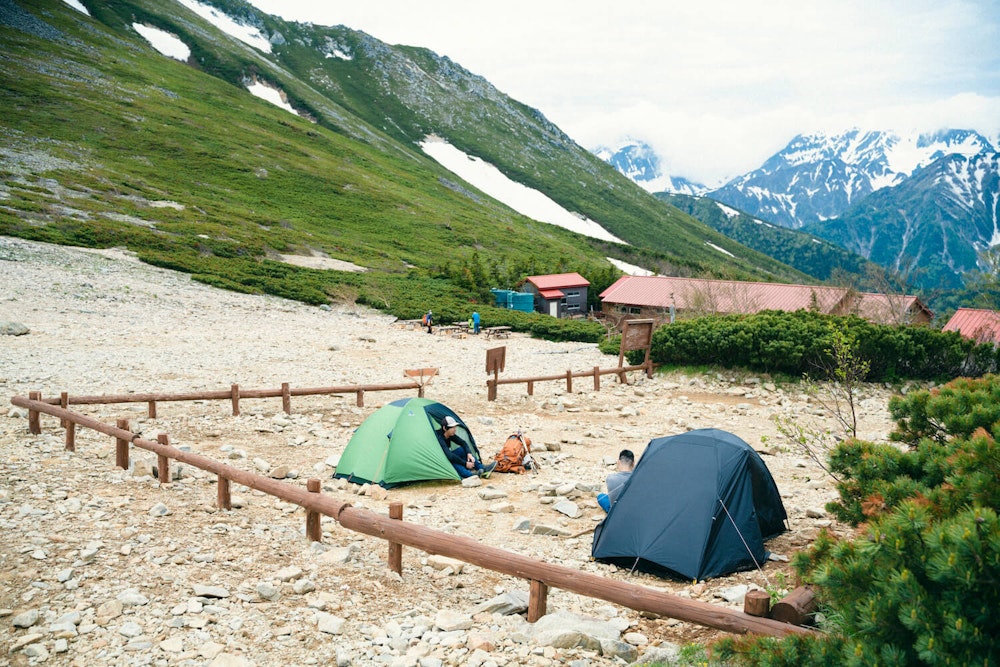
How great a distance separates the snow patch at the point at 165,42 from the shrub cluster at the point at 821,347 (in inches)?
5549

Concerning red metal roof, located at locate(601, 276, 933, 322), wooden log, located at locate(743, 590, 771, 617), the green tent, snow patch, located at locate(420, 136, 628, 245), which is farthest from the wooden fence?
snow patch, located at locate(420, 136, 628, 245)

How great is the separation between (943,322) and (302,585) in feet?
161

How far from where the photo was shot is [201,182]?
79500 millimetres

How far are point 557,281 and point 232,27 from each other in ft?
519

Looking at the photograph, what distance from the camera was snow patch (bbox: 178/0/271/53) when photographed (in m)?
176

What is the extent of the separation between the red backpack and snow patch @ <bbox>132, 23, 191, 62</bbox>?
146452mm

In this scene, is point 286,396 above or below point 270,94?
below

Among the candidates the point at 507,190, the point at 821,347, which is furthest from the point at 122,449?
the point at 507,190

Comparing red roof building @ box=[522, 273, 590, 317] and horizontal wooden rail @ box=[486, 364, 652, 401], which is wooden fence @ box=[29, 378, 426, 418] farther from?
red roof building @ box=[522, 273, 590, 317]

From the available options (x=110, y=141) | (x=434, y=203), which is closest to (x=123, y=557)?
(x=110, y=141)

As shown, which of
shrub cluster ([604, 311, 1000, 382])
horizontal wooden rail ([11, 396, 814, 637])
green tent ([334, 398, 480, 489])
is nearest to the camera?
horizontal wooden rail ([11, 396, 814, 637])

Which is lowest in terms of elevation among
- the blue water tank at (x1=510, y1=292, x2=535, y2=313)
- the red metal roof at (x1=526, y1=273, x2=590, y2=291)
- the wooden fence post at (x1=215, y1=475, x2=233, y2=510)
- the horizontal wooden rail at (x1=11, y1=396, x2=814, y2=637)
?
the wooden fence post at (x1=215, y1=475, x2=233, y2=510)

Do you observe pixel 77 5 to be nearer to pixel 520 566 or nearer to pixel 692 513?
pixel 692 513

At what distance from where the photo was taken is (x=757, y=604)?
552cm
